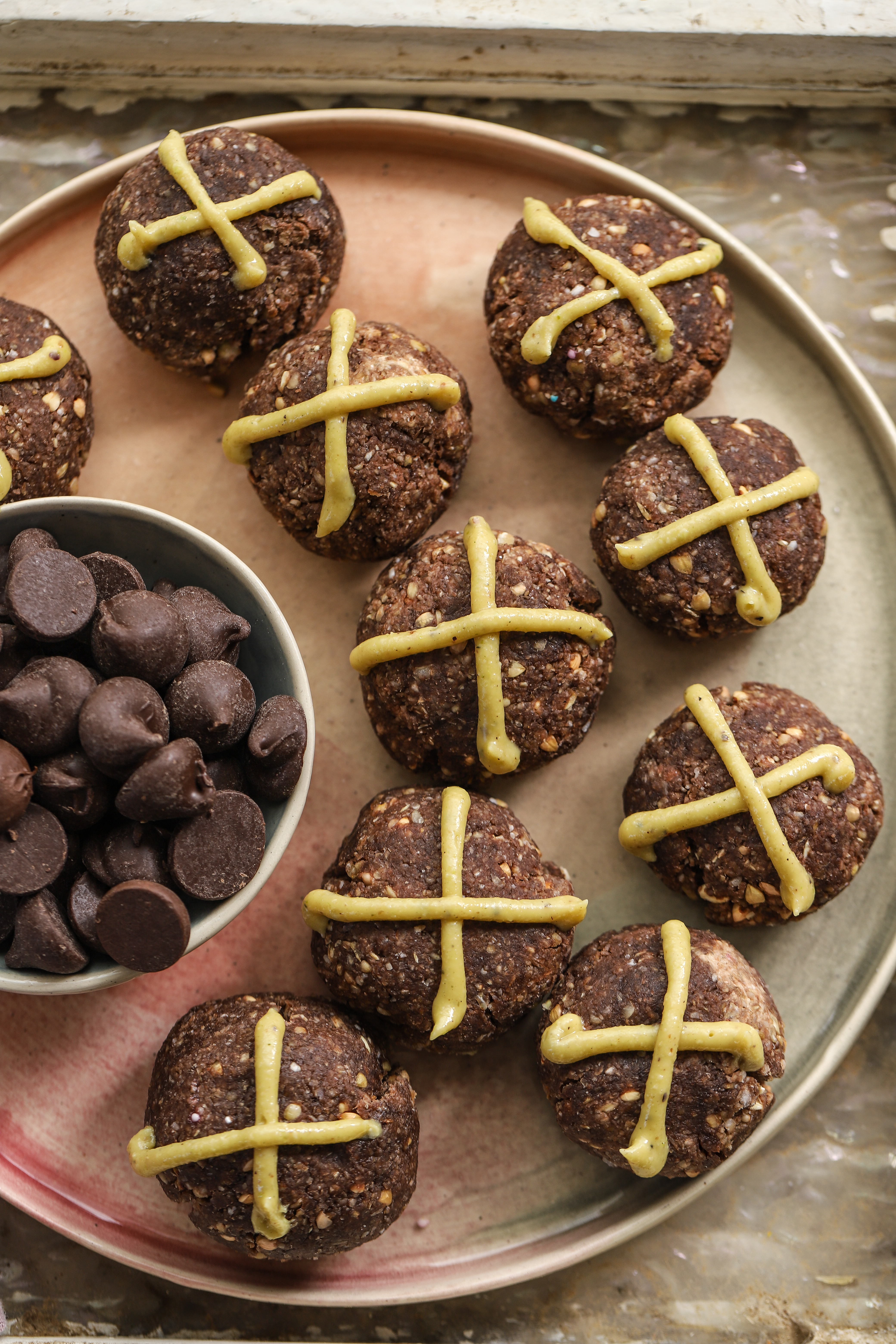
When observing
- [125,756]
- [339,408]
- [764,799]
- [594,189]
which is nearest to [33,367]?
[339,408]

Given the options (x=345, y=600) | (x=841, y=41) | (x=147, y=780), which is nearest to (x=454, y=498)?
(x=345, y=600)

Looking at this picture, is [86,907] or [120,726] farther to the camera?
[86,907]

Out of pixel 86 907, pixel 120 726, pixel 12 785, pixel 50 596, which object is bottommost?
pixel 86 907

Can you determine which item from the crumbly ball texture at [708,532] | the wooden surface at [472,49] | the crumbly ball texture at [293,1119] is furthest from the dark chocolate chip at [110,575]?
the wooden surface at [472,49]

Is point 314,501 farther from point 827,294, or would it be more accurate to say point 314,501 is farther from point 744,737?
point 827,294

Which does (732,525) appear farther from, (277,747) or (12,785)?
(12,785)

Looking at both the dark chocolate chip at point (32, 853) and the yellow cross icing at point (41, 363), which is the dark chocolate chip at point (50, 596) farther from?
the yellow cross icing at point (41, 363)
